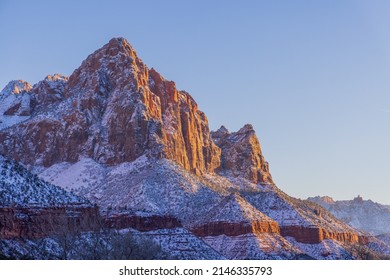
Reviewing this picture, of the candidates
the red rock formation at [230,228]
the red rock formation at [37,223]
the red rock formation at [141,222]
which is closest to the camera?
the red rock formation at [37,223]

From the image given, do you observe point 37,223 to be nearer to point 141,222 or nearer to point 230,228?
point 141,222

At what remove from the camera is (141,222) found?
427 ft

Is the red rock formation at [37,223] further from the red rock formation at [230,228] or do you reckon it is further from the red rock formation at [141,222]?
the red rock formation at [230,228]

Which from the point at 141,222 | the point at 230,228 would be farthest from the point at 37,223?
the point at 230,228

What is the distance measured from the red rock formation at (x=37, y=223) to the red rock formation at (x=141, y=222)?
3378 centimetres

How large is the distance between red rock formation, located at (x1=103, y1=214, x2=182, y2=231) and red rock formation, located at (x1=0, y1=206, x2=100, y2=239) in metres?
33.8

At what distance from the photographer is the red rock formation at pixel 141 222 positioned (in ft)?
423

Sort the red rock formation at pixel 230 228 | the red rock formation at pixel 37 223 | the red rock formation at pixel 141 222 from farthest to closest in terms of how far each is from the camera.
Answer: the red rock formation at pixel 230 228 → the red rock formation at pixel 141 222 → the red rock formation at pixel 37 223

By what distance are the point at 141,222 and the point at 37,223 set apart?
4396 cm

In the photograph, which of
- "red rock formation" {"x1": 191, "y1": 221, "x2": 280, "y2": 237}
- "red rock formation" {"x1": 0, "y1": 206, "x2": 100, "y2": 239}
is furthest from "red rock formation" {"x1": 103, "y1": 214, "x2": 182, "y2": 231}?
"red rock formation" {"x1": 0, "y1": 206, "x2": 100, "y2": 239}

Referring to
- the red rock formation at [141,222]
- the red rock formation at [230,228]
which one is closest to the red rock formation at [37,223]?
the red rock formation at [141,222]

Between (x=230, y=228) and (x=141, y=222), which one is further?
(x=230, y=228)

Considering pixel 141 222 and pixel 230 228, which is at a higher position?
pixel 230 228
